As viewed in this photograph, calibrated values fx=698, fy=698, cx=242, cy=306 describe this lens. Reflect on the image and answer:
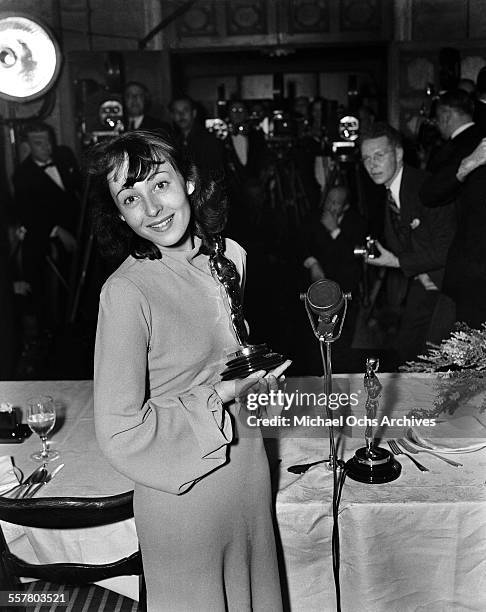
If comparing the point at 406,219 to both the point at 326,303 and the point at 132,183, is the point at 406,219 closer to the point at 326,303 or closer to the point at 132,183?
the point at 326,303

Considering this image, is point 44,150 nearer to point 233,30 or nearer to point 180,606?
point 233,30

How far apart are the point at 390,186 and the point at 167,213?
2.25 m

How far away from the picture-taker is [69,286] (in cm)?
438

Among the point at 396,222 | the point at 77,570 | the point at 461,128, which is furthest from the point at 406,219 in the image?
the point at 77,570

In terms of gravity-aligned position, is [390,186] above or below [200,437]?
above

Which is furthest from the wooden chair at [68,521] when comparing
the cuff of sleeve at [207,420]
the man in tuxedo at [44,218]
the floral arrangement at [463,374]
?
the man in tuxedo at [44,218]

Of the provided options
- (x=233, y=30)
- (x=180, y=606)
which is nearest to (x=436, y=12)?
(x=233, y=30)

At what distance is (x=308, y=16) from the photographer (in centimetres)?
520

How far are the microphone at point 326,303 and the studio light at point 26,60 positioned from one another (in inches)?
82.3

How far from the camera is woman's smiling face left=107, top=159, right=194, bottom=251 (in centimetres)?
108

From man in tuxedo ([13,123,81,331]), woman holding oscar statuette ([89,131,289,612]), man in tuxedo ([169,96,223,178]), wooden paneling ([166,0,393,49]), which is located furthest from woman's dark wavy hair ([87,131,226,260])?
wooden paneling ([166,0,393,49])

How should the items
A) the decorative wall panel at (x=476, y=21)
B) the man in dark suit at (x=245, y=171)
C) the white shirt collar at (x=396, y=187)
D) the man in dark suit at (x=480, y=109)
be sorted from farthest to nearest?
the decorative wall panel at (x=476, y=21)
the man in dark suit at (x=245, y=171)
the man in dark suit at (x=480, y=109)
the white shirt collar at (x=396, y=187)

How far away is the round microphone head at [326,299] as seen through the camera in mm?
1222

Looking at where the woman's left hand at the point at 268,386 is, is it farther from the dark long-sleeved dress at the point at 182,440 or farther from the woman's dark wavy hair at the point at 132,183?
the woman's dark wavy hair at the point at 132,183
